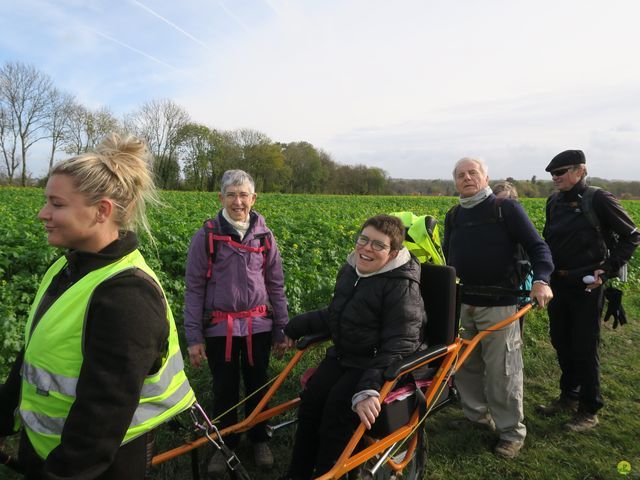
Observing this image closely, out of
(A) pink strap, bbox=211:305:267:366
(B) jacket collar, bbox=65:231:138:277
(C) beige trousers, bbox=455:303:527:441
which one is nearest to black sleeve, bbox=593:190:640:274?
(C) beige trousers, bbox=455:303:527:441

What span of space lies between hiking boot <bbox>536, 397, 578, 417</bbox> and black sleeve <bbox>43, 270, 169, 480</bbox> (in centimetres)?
410

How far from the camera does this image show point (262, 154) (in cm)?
6488

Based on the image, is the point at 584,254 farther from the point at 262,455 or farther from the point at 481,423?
the point at 262,455

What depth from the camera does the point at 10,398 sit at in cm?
188

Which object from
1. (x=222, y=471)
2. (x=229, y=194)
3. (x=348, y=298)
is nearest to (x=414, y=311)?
(x=348, y=298)

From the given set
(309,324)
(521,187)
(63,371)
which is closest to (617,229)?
(309,324)

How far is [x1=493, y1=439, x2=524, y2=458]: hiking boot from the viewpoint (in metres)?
3.63

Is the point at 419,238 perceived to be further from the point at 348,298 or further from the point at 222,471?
the point at 222,471

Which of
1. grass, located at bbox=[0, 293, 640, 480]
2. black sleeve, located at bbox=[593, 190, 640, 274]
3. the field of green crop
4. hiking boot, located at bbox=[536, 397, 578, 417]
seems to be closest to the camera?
grass, located at bbox=[0, 293, 640, 480]

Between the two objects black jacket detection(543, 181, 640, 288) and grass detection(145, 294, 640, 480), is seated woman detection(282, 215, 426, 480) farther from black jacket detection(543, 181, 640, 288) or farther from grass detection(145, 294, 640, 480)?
black jacket detection(543, 181, 640, 288)

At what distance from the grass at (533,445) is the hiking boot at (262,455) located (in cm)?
6

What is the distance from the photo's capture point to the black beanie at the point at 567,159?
407cm

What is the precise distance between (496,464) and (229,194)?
294 cm

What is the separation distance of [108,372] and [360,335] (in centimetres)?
180
